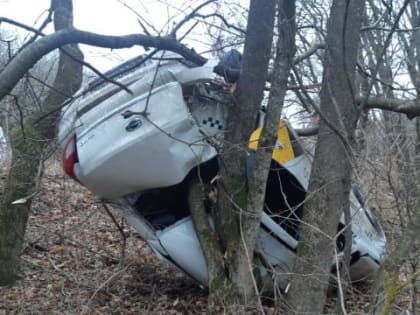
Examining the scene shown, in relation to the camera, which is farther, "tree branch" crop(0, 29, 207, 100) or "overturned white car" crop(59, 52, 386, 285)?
"overturned white car" crop(59, 52, 386, 285)

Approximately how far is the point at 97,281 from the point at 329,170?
2.73 metres

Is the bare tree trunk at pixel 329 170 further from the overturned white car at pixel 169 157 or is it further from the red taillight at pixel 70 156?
the red taillight at pixel 70 156

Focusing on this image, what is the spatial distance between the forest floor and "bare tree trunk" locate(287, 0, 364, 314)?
0.33m

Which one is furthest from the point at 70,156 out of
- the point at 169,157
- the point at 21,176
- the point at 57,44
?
the point at 21,176

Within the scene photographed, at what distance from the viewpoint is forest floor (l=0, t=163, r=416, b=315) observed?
5.62 meters

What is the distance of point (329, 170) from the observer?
4770 mm

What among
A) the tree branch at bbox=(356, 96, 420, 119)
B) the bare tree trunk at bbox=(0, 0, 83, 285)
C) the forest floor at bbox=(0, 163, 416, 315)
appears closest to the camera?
the tree branch at bbox=(356, 96, 420, 119)

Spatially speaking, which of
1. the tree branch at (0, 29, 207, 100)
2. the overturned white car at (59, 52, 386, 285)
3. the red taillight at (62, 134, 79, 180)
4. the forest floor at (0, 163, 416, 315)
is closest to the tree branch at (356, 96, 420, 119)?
the overturned white car at (59, 52, 386, 285)

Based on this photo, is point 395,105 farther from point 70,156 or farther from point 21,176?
point 21,176

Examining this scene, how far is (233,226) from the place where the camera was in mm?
Result: 5141

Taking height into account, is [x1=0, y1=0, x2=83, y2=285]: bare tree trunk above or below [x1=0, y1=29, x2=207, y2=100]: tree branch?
below

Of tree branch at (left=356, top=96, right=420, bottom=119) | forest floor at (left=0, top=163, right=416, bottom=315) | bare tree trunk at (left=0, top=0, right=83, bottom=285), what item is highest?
tree branch at (left=356, top=96, right=420, bottom=119)

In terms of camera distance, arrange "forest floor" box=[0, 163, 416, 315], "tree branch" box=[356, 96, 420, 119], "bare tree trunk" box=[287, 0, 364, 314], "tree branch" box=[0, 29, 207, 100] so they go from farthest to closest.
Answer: "forest floor" box=[0, 163, 416, 315] < "tree branch" box=[356, 96, 420, 119] < "bare tree trunk" box=[287, 0, 364, 314] < "tree branch" box=[0, 29, 207, 100]

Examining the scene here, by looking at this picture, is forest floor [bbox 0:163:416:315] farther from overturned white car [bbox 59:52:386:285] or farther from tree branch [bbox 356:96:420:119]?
tree branch [bbox 356:96:420:119]
